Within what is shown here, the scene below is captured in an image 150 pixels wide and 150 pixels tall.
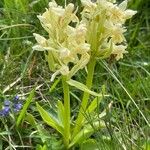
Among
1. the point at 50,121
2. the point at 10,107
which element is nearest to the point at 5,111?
the point at 10,107

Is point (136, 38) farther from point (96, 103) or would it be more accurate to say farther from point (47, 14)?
point (47, 14)

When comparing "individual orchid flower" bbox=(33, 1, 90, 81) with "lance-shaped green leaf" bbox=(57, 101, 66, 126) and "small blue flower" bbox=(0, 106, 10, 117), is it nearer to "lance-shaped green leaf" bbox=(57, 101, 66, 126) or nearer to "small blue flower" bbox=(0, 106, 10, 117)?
"lance-shaped green leaf" bbox=(57, 101, 66, 126)

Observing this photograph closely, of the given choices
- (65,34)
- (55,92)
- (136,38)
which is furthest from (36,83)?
(136,38)

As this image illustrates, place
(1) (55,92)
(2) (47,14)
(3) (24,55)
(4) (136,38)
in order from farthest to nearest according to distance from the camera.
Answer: (4) (136,38) < (3) (24,55) < (1) (55,92) < (2) (47,14)

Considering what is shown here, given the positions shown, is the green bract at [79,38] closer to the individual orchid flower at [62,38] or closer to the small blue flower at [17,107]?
the individual orchid flower at [62,38]

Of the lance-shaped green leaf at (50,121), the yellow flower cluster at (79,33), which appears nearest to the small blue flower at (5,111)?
the lance-shaped green leaf at (50,121)

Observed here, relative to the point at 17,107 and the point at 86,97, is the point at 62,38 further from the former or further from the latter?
the point at 17,107

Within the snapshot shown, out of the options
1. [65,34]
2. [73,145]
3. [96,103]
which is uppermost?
[65,34]
